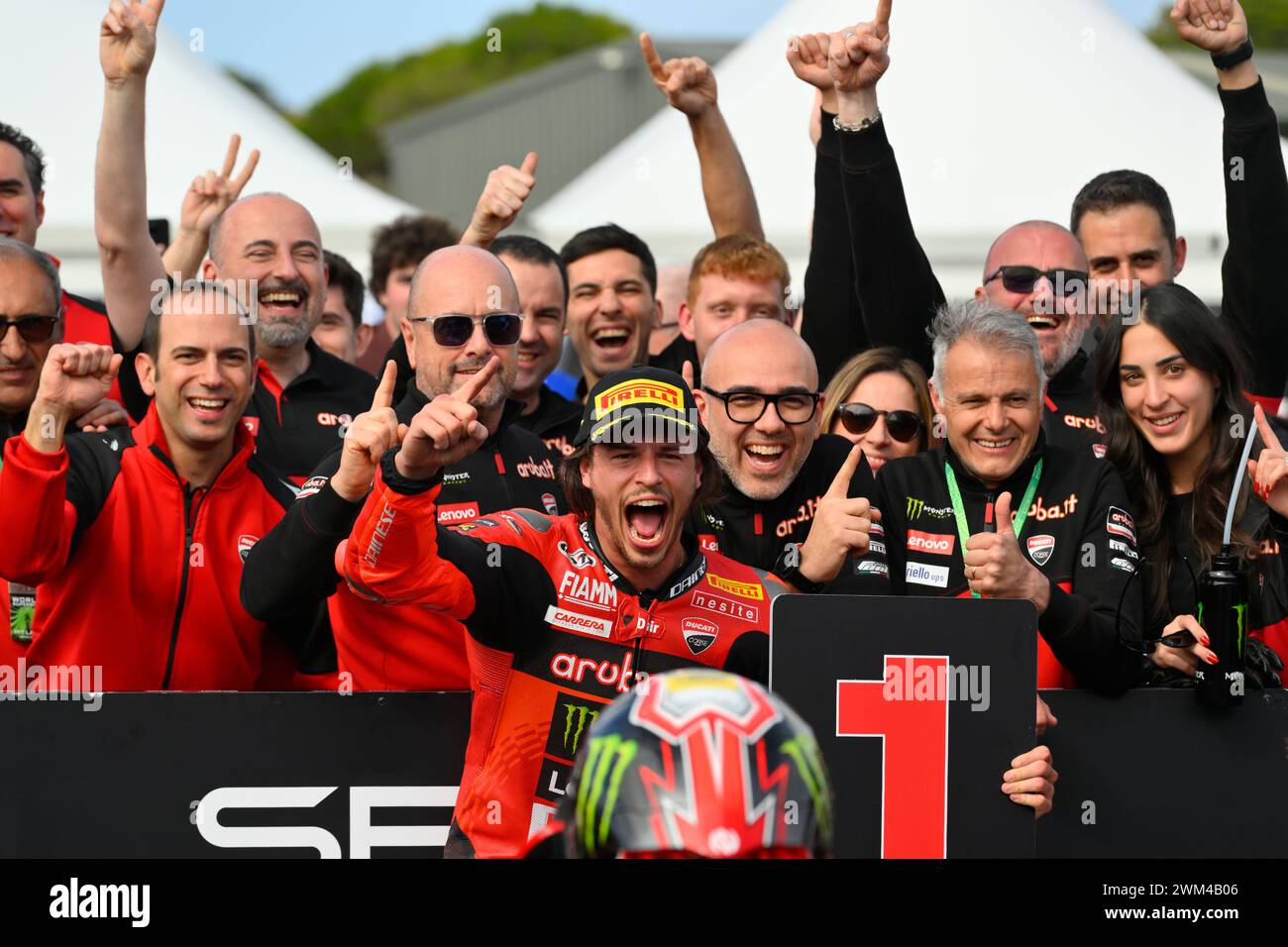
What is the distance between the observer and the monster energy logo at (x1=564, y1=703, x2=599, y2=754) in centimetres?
436

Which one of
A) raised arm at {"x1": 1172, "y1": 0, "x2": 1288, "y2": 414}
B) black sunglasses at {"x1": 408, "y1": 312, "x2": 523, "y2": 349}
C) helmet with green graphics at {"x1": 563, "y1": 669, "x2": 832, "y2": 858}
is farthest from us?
raised arm at {"x1": 1172, "y1": 0, "x2": 1288, "y2": 414}

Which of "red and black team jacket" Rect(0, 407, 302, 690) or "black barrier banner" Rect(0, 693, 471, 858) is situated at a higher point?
"red and black team jacket" Rect(0, 407, 302, 690)

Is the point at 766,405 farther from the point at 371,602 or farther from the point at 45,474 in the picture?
the point at 45,474

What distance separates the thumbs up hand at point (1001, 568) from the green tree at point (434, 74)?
5319 cm

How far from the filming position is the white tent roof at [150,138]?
10.2 meters

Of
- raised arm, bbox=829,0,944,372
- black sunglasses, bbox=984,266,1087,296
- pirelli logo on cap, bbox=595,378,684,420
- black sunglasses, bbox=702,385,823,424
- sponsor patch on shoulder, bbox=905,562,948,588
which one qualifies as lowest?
sponsor patch on shoulder, bbox=905,562,948,588

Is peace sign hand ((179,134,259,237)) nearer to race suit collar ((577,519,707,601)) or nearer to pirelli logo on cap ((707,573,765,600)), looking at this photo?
race suit collar ((577,519,707,601))

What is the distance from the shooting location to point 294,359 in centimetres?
631

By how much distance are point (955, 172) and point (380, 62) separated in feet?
190

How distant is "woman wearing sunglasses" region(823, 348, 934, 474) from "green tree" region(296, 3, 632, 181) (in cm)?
5163

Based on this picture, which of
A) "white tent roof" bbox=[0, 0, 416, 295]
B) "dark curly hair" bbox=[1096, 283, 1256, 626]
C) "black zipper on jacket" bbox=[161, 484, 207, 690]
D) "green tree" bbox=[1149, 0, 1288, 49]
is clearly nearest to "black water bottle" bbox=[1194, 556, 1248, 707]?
"dark curly hair" bbox=[1096, 283, 1256, 626]

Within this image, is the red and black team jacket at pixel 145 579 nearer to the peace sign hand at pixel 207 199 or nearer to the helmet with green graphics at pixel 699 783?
the peace sign hand at pixel 207 199

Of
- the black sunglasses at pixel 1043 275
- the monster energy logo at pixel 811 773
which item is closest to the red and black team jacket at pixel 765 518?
the black sunglasses at pixel 1043 275
